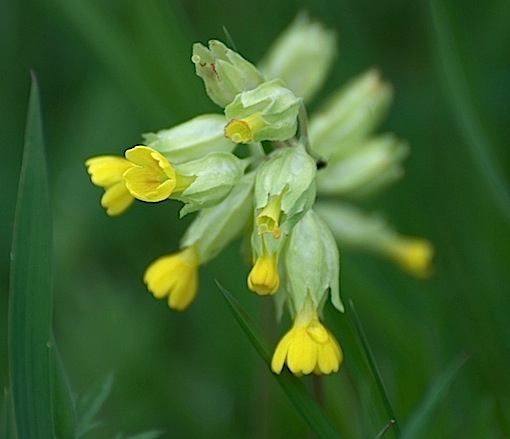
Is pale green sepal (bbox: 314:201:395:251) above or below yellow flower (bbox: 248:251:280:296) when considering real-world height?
below

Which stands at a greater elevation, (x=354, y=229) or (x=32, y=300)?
(x=32, y=300)

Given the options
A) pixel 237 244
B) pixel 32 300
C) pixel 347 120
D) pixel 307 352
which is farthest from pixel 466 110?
pixel 32 300

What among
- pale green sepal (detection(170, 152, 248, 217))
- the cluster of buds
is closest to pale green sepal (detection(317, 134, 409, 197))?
the cluster of buds

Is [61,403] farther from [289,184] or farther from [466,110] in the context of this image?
[466,110]

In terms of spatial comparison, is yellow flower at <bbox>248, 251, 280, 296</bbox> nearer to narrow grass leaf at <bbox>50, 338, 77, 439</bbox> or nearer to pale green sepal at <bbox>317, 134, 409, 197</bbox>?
narrow grass leaf at <bbox>50, 338, 77, 439</bbox>

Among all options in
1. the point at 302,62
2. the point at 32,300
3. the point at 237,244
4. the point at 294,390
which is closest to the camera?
the point at 32,300

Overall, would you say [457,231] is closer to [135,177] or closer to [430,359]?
[430,359]
